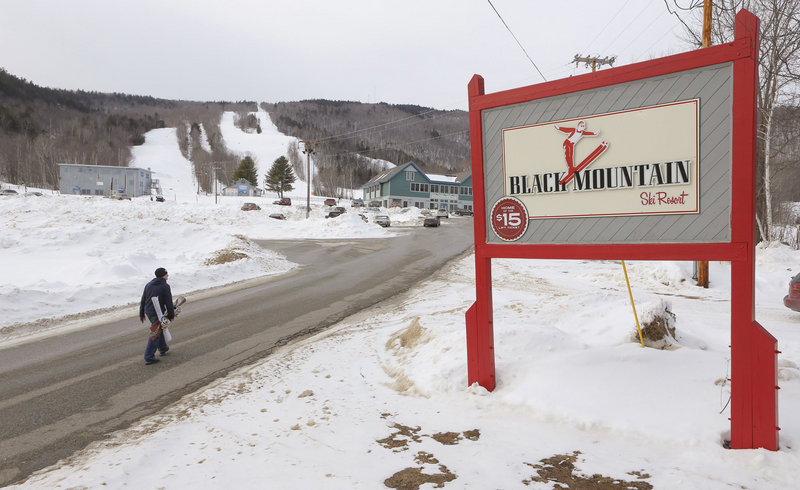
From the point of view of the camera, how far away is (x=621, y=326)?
20.1 ft

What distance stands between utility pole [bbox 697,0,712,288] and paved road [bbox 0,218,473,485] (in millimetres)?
8794

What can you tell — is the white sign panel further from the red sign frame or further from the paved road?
the paved road

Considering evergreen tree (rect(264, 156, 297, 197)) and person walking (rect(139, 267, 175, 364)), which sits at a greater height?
evergreen tree (rect(264, 156, 297, 197))

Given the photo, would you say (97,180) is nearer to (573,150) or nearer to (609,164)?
(573,150)

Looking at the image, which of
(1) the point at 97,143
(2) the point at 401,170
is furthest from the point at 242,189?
(1) the point at 97,143

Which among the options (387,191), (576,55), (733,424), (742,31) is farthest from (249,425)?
(387,191)

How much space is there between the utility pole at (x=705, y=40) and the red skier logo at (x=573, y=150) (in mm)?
7253

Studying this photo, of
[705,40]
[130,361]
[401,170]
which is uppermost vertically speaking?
[401,170]

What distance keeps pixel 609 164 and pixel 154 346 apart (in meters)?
6.97

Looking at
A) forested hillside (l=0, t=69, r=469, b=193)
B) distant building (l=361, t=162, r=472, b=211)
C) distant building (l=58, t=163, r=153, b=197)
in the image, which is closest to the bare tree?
distant building (l=361, t=162, r=472, b=211)

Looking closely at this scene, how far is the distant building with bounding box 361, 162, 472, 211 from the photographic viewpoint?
8138 cm

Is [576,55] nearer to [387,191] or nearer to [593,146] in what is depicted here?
[593,146]

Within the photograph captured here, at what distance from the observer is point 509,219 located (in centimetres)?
489

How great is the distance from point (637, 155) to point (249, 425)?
480cm
